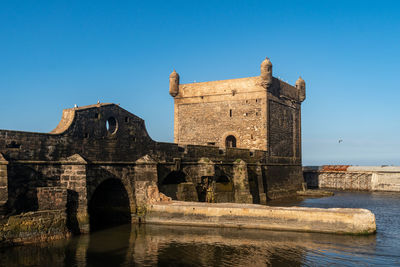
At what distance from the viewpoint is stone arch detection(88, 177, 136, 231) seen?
1859 centimetres

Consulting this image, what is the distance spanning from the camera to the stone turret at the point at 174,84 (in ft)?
113

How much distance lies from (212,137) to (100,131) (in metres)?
16.8

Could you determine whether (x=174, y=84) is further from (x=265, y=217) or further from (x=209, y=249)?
(x=209, y=249)

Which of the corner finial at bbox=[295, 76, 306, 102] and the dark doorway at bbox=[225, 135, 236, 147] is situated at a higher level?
the corner finial at bbox=[295, 76, 306, 102]

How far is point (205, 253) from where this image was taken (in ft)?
43.4

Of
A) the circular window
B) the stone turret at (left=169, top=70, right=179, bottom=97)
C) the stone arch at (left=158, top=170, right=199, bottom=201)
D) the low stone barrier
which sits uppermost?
the stone turret at (left=169, top=70, right=179, bottom=97)

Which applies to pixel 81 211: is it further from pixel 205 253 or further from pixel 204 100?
pixel 204 100

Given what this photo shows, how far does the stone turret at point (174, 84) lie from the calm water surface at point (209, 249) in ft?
63.2

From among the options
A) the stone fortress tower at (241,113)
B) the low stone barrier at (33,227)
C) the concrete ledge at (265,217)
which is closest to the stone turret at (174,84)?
the stone fortress tower at (241,113)

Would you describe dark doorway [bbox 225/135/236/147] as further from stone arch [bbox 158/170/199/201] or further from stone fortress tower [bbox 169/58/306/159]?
stone arch [bbox 158/170/199/201]

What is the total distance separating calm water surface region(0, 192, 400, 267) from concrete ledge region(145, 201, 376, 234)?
421mm

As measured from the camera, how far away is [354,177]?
41.2 metres

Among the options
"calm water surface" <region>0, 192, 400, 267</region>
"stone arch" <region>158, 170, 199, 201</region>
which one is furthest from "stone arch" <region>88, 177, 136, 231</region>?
"calm water surface" <region>0, 192, 400, 267</region>

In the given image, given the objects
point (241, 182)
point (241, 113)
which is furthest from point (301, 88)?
point (241, 182)
